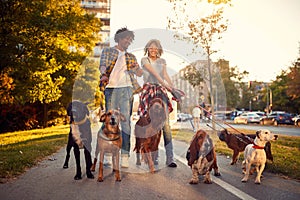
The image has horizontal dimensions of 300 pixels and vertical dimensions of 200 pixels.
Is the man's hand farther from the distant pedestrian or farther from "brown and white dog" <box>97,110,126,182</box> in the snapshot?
the distant pedestrian

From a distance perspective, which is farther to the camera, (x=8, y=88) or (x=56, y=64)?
(x=56, y=64)

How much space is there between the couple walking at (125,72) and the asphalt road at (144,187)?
3.20 ft

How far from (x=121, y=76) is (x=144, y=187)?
85.3 inches

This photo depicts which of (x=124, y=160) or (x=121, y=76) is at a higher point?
(x=121, y=76)

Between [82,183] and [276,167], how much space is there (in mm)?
3536

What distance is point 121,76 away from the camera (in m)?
5.86

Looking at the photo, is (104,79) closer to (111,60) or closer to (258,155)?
(111,60)

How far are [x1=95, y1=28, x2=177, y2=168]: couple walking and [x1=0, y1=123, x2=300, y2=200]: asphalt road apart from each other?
976mm

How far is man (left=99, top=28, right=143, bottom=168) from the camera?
5824 mm

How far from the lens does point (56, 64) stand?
1770cm

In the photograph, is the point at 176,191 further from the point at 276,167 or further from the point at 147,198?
the point at 276,167

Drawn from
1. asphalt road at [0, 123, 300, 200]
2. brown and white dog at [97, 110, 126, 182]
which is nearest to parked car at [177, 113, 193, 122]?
asphalt road at [0, 123, 300, 200]

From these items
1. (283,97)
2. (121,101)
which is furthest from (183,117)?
(283,97)

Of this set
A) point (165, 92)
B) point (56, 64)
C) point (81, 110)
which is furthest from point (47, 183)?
point (56, 64)
